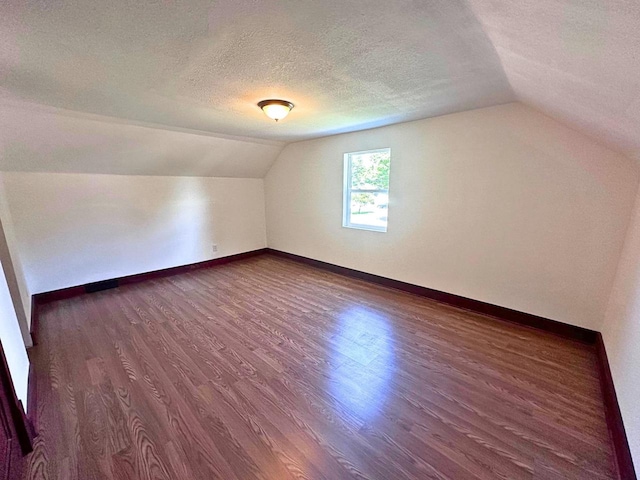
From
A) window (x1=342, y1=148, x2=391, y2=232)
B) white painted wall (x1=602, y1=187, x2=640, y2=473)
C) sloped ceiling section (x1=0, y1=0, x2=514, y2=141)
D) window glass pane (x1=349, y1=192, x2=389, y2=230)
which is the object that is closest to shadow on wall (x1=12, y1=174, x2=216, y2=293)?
sloped ceiling section (x1=0, y1=0, x2=514, y2=141)

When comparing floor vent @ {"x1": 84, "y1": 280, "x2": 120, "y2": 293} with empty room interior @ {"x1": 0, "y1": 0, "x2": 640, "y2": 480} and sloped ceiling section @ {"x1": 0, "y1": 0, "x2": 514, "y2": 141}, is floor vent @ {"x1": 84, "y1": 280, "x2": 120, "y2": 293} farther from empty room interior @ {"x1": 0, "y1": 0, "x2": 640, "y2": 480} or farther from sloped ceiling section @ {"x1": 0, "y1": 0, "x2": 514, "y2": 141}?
sloped ceiling section @ {"x1": 0, "y1": 0, "x2": 514, "y2": 141}

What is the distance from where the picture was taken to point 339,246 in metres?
4.27

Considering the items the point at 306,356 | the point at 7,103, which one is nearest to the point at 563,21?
the point at 306,356

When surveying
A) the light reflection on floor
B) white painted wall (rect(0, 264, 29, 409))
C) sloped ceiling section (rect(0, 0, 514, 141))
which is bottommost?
the light reflection on floor

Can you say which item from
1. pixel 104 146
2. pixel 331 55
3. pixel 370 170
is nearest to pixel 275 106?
pixel 331 55

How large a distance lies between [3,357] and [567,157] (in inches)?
160

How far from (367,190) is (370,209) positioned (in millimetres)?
282

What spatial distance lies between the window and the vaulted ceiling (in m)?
1.29

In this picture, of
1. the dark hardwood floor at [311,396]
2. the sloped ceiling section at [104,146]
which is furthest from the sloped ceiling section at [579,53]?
the sloped ceiling section at [104,146]

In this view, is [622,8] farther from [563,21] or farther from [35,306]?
[35,306]

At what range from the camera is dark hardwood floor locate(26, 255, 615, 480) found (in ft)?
4.47

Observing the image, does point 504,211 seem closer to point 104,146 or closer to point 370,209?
point 370,209

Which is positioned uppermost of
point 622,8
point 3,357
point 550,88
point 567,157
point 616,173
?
point 550,88

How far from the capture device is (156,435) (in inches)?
59.5
